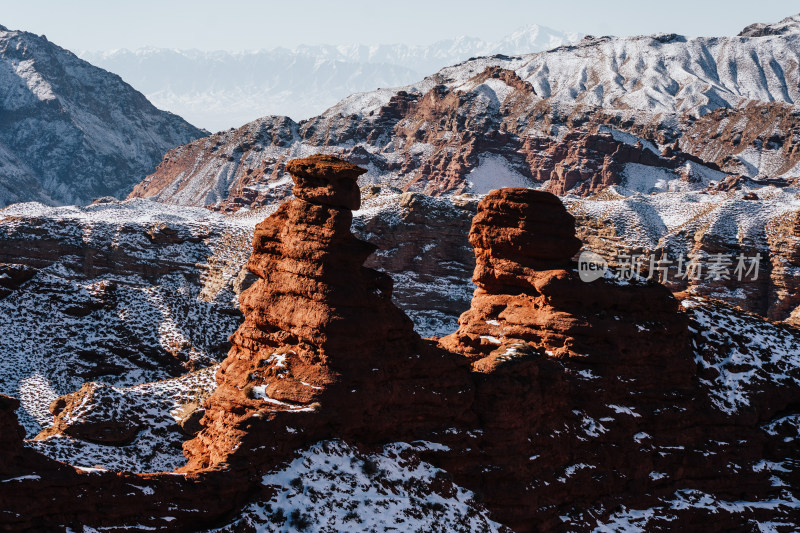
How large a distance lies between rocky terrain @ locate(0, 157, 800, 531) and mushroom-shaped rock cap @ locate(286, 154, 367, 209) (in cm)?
7

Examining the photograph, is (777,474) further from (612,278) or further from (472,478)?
(472,478)

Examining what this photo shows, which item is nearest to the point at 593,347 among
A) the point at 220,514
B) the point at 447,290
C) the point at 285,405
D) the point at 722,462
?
the point at 722,462

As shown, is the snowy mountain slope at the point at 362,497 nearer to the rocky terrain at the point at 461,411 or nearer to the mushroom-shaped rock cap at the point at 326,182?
the rocky terrain at the point at 461,411

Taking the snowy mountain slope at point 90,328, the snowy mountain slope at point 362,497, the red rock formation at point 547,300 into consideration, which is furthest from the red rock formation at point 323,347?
the snowy mountain slope at point 90,328

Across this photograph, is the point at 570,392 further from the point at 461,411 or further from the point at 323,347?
the point at 323,347

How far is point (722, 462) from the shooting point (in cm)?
3816

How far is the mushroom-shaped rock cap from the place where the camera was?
102ft

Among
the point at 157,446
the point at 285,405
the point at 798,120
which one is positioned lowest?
the point at 157,446

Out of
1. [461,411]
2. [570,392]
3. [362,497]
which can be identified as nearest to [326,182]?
[461,411]

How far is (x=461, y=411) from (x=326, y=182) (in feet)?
30.4

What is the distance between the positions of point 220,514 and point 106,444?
18.8 meters

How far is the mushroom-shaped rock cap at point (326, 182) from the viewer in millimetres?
31188

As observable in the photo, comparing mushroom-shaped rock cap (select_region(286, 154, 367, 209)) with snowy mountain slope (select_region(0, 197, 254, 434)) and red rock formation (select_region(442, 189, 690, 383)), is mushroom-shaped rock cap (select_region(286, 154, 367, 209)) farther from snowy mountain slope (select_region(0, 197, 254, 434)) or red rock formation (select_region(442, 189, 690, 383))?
snowy mountain slope (select_region(0, 197, 254, 434))

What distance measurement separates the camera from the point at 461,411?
32125mm
